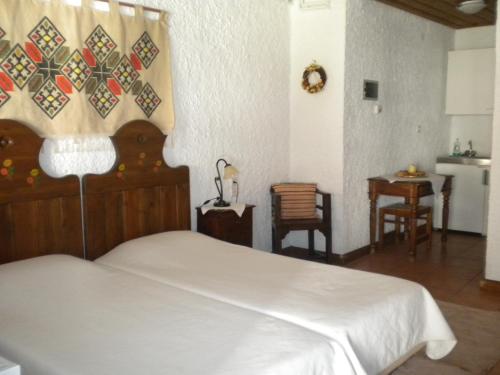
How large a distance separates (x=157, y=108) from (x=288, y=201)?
5.04 feet

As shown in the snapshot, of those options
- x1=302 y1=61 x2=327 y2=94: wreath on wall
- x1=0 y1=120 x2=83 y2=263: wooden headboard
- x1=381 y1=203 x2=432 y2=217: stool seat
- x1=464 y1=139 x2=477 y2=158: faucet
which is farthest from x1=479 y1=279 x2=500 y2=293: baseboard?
x1=0 y1=120 x2=83 y2=263: wooden headboard

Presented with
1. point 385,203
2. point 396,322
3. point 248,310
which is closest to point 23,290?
point 248,310

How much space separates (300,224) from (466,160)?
2518 millimetres

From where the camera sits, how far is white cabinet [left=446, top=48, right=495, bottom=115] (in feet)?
18.6

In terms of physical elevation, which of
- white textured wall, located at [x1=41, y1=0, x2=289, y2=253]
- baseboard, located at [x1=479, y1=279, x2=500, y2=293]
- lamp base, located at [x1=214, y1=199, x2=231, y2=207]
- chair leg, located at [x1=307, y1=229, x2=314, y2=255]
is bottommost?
baseboard, located at [x1=479, y1=279, x2=500, y2=293]

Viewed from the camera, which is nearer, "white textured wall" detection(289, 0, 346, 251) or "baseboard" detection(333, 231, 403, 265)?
"white textured wall" detection(289, 0, 346, 251)

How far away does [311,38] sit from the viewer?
180 inches

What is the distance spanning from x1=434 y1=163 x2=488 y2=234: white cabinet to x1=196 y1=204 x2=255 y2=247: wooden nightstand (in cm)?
304

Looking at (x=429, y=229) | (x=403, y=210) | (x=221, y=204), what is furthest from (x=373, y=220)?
(x=221, y=204)

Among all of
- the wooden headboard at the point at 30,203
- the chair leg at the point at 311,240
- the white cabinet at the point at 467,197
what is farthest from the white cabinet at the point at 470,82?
the wooden headboard at the point at 30,203

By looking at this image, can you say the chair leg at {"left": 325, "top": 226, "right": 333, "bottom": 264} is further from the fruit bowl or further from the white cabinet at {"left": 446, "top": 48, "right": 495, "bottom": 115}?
the white cabinet at {"left": 446, "top": 48, "right": 495, "bottom": 115}

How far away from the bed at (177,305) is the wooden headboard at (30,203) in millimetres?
18

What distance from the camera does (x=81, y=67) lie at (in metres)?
2.99

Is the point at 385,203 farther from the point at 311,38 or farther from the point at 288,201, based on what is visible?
the point at 311,38
